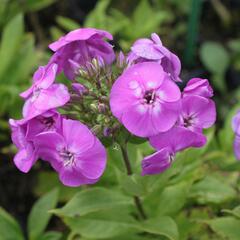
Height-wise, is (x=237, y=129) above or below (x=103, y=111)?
below

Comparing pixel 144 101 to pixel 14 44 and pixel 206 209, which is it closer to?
pixel 206 209

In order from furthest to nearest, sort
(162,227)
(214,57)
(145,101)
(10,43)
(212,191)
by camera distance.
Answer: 1. (214,57)
2. (10,43)
3. (212,191)
4. (162,227)
5. (145,101)

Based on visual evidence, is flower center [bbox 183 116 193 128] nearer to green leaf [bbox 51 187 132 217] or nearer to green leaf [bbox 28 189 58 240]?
green leaf [bbox 51 187 132 217]

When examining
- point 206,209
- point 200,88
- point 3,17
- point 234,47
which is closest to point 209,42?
point 234,47

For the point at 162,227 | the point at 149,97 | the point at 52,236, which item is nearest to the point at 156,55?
the point at 149,97

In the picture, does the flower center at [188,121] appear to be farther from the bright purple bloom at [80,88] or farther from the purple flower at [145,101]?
the bright purple bloom at [80,88]

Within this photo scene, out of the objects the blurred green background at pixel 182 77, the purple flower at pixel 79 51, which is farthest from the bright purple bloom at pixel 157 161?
the purple flower at pixel 79 51

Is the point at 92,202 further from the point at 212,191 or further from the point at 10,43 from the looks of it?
the point at 10,43
